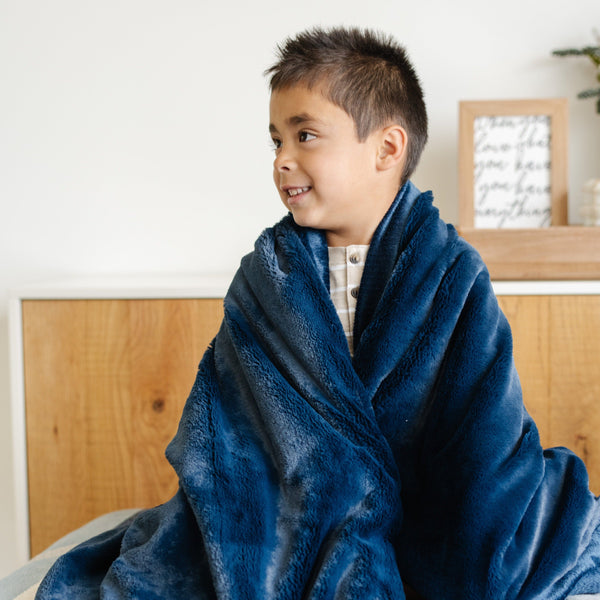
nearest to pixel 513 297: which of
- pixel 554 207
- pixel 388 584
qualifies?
pixel 554 207

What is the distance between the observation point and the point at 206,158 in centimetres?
168

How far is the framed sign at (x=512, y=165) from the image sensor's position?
1.49 m

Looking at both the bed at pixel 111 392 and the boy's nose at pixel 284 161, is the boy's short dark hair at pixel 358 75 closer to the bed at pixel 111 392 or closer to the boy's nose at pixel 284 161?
the boy's nose at pixel 284 161

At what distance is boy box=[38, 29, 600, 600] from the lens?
854 mm

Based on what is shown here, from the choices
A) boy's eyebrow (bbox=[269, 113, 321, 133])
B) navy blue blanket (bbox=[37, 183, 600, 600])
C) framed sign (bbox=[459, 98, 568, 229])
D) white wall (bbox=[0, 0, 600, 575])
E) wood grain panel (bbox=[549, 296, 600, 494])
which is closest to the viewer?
navy blue blanket (bbox=[37, 183, 600, 600])

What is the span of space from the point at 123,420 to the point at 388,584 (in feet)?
2.69

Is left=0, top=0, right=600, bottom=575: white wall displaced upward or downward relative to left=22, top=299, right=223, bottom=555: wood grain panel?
upward

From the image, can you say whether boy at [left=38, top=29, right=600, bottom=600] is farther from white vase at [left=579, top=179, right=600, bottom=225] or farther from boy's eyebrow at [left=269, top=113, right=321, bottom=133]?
white vase at [left=579, top=179, right=600, bottom=225]

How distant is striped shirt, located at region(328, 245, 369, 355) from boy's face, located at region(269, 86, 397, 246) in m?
0.03

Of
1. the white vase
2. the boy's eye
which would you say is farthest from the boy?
the white vase

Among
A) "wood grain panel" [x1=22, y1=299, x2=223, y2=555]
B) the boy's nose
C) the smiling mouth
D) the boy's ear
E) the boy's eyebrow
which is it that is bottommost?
"wood grain panel" [x1=22, y1=299, x2=223, y2=555]

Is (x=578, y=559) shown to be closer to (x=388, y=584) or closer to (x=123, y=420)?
(x=388, y=584)

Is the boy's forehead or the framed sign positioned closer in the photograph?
the boy's forehead

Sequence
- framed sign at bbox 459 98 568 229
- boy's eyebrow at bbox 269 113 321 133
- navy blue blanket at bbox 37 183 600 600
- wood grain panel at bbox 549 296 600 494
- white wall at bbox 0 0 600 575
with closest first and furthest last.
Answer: navy blue blanket at bbox 37 183 600 600 < boy's eyebrow at bbox 269 113 321 133 < wood grain panel at bbox 549 296 600 494 < framed sign at bbox 459 98 568 229 < white wall at bbox 0 0 600 575
